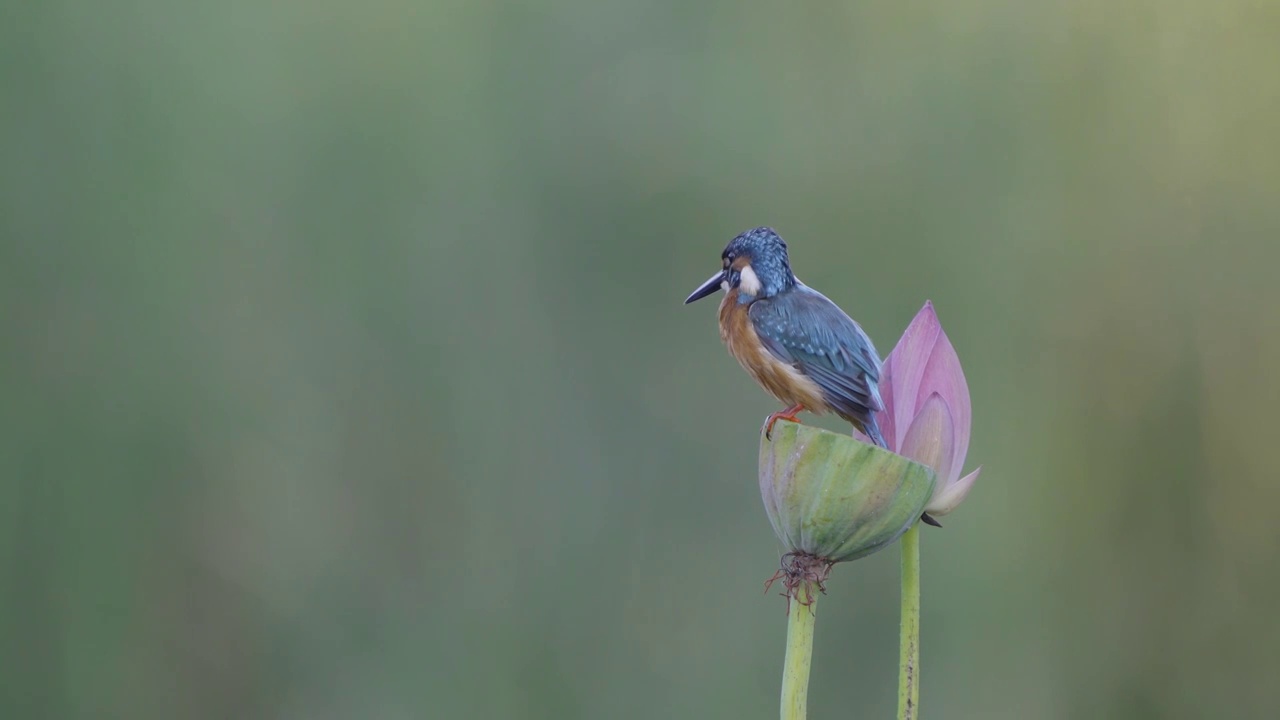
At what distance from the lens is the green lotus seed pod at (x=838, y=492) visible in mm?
465

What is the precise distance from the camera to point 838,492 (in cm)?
48

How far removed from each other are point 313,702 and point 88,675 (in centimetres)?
31

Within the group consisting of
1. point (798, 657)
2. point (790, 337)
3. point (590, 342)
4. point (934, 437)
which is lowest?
point (798, 657)

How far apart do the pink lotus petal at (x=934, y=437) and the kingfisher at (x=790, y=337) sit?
200 millimetres

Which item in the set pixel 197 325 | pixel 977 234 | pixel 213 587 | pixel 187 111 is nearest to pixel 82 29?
pixel 187 111

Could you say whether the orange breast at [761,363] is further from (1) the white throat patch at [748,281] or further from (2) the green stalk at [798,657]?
(2) the green stalk at [798,657]

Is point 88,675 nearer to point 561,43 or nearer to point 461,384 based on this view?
point 461,384

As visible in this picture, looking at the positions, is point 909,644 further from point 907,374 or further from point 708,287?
point 708,287

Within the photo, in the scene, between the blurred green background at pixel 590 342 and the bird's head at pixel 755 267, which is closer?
the bird's head at pixel 755 267

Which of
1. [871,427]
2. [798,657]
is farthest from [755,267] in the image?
[798,657]

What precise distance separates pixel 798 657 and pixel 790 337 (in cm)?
41

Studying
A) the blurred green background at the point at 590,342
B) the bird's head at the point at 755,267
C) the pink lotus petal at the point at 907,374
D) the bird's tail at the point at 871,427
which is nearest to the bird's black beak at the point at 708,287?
the bird's head at the point at 755,267

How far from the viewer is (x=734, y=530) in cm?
167

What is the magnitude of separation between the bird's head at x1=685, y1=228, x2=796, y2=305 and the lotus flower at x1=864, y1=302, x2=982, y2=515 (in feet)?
0.95
